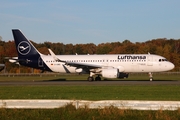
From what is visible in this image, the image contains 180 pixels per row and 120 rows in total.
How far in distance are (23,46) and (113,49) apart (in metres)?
78.6

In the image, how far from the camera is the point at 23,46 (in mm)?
45906

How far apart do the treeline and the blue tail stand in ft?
152

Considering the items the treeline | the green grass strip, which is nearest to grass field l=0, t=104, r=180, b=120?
the green grass strip

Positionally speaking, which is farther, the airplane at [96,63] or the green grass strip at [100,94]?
the airplane at [96,63]

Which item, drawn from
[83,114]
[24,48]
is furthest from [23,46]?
[83,114]

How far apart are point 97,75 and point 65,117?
30.0 metres

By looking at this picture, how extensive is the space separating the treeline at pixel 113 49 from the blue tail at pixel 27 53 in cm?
4628

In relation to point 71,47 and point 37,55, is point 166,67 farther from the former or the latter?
point 71,47

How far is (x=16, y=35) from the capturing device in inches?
1828

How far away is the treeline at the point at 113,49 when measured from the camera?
9612 centimetres

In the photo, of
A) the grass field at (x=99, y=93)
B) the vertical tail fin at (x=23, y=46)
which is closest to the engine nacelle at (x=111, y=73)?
the vertical tail fin at (x=23, y=46)

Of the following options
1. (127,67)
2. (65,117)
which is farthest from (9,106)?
(127,67)

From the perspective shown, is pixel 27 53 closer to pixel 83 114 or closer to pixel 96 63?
pixel 96 63

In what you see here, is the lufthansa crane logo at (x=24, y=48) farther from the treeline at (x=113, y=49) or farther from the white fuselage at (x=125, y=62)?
the treeline at (x=113, y=49)
